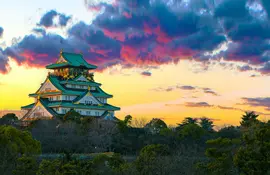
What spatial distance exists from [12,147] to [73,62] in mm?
40753

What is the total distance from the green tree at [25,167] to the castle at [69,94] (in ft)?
112

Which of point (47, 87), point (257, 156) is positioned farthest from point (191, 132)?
point (257, 156)

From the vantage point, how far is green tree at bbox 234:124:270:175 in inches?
1105

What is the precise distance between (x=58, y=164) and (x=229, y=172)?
9.86 m

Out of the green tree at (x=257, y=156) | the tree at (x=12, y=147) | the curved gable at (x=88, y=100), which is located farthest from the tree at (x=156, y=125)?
the green tree at (x=257, y=156)

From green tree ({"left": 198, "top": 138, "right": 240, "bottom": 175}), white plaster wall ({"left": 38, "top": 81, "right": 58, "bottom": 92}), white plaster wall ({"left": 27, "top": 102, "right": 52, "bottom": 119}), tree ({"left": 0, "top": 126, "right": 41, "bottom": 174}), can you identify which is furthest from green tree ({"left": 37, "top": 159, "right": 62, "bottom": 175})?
white plaster wall ({"left": 38, "top": 81, "right": 58, "bottom": 92})

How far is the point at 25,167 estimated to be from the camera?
28.2m

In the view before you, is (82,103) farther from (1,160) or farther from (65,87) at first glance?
(1,160)

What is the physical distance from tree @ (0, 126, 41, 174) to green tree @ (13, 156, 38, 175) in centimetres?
48

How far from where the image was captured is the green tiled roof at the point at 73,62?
71188 millimetres

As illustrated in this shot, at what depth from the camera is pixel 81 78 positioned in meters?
71.2

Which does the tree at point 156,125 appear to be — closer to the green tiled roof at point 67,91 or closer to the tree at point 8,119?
the green tiled roof at point 67,91

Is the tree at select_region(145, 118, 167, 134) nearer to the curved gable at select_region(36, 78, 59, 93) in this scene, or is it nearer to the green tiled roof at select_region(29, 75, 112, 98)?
the green tiled roof at select_region(29, 75, 112, 98)

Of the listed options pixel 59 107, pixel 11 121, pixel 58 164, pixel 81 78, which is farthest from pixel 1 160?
pixel 81 78
